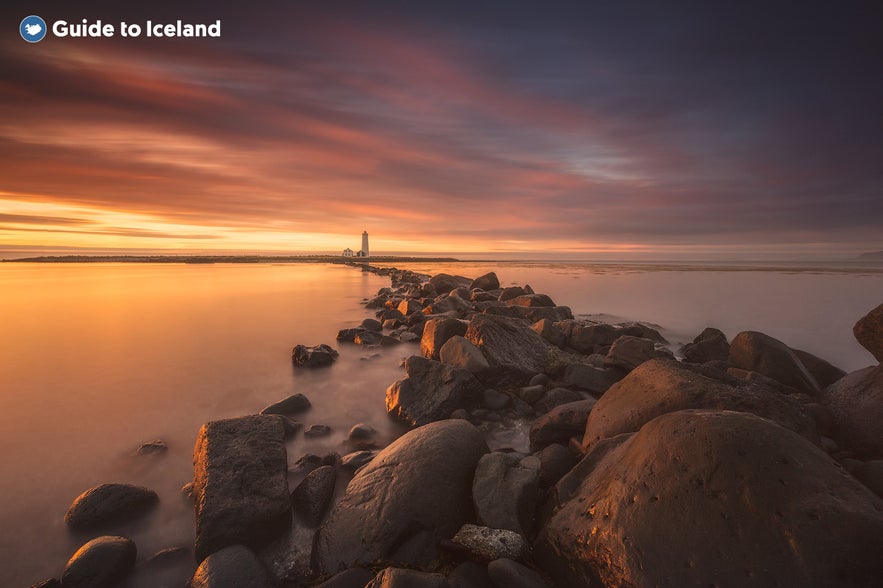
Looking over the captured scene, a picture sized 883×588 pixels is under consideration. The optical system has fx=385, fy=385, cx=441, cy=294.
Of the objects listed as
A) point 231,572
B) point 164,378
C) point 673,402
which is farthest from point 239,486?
point 164,378

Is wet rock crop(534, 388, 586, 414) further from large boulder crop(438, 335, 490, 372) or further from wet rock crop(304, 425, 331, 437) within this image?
wet rock crop(304, 425, 331, 437)

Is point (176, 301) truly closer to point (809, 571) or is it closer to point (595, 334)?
point (595, 334)

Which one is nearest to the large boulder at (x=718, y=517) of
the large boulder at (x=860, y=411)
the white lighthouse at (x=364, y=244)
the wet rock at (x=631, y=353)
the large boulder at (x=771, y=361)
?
the large boulder at (x=860, y=411)

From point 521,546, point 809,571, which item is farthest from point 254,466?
point 809,571

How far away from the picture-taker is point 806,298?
62.2ft

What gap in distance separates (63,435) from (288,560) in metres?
4.22

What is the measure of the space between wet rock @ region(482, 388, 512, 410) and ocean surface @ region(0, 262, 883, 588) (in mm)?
1377

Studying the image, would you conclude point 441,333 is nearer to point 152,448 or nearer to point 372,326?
point 372,326

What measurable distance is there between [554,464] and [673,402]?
1286 mm

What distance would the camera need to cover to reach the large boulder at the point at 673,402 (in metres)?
3.62

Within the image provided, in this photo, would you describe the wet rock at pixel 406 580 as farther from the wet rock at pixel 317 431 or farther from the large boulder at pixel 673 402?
the wet rock at pixel 317 431

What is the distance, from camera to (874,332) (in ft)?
17.9

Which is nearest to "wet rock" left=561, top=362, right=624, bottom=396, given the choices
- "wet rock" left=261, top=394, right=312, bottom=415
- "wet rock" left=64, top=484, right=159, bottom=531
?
"wet rock" left=261, top=394, right=312, bottom=415

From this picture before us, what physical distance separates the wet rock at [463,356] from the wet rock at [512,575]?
11.5ft
